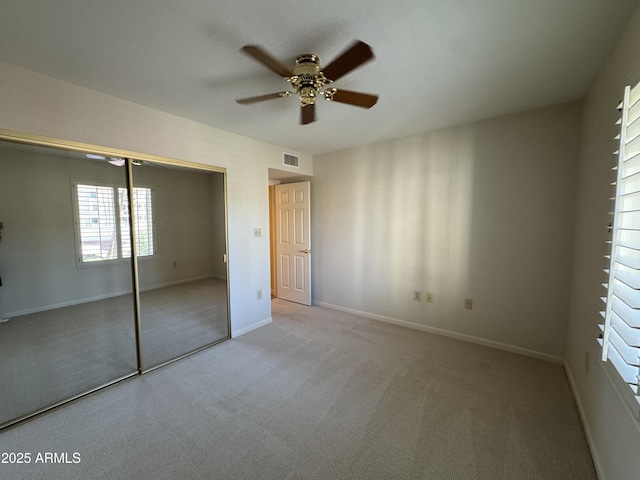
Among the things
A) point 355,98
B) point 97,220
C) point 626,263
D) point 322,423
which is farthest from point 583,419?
point 97,220

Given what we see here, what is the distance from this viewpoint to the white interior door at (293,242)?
4301 millimetres

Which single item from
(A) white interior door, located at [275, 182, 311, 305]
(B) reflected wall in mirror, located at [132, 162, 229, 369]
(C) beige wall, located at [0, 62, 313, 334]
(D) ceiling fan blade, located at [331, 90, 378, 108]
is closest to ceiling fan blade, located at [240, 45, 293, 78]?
(D) ceiling fan blade, located at [331, 90, 378, 108]

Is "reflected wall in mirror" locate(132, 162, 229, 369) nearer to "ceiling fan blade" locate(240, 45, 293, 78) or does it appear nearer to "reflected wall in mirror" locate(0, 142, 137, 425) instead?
"reflected wall in mirror" locate(0, 142, 137, 425)

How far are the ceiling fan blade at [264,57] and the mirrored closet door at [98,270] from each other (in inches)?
68.9

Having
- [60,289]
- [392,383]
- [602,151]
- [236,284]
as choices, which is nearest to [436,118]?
[602,151]

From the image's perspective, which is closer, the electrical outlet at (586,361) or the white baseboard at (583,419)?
the white baseboard at (583,419)

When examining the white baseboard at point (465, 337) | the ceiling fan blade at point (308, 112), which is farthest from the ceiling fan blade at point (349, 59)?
the white baseboard at point (465, 337)

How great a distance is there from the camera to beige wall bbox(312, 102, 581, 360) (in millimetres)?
2506

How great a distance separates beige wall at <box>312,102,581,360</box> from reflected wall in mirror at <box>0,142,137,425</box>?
292 centimetres

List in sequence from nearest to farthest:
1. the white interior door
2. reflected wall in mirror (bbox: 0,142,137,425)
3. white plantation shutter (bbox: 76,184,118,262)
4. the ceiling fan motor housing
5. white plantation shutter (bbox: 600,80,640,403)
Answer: white plantation shutter (bbox: 600,80,640,403), the ceiling fan motor housing, reflected wall in mirror (bbox: 0,142,137,425), white plantation shutter (bbox: 76,184,118,262), the white interior door

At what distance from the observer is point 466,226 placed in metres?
2.97

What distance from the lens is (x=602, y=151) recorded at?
174cm

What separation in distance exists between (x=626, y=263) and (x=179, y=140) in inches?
137

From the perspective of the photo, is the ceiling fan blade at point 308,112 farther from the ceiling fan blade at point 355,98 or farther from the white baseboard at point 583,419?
the white baseboard at point 583,419
